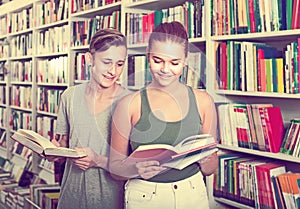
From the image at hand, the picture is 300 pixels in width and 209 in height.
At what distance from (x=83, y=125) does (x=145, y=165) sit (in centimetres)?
31

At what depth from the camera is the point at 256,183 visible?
1.47 metres

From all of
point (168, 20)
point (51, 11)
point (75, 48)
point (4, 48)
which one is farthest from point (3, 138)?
point (168, 20)

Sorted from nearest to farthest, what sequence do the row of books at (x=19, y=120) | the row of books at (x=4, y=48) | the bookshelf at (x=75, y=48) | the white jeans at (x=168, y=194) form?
the white jeans at (x=168, y=194) < the bookshelf at (x=75, y=48) < the row of books at (x=19, y=120) < the row of books at (x=4, y=48)

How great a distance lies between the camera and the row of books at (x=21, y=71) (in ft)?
10.1

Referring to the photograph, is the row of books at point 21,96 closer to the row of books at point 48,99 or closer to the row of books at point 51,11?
the row of books at point 48,99

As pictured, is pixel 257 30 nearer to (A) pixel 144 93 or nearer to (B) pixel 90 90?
(A) pixel 144 93

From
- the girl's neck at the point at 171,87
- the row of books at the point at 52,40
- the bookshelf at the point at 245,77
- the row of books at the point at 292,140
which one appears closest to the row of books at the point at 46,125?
the row of books at the point at 52,40

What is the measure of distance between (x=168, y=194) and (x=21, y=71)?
232 centimetres

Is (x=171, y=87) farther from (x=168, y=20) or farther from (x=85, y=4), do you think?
(x=85, y=4)

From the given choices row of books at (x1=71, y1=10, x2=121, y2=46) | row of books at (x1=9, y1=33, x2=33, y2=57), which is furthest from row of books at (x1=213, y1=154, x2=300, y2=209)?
row of books at (x1=9, y1=33, x2=33, y2=57)

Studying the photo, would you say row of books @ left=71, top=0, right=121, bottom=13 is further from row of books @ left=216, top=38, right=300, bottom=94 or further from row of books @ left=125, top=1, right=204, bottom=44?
row of books @ left=216, top=38, right=300, bottom=94

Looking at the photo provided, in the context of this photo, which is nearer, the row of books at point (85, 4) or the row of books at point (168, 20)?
the row of books at point (168, 20)

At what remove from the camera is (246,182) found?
151 centimetres

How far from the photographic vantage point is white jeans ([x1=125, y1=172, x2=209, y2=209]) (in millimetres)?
1221
